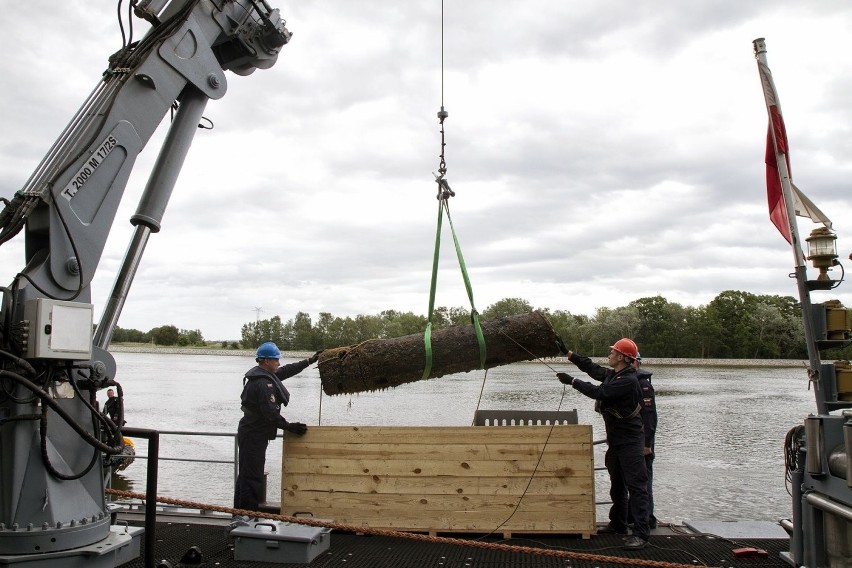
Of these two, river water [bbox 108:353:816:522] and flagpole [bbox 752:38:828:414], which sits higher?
flagpole [bbox 752:38:828:414]

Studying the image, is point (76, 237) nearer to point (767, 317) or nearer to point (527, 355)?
point (527, 355)

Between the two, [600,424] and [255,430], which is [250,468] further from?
[600,424]

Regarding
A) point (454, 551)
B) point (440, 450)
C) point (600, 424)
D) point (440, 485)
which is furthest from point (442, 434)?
point (600, 424)

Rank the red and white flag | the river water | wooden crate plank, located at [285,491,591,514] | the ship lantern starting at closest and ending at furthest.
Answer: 1. the ship lantern
2. the red and white flag
3. wooden crate plank, located at [285,491,591,514]
4. the river water

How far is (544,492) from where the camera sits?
19.6 feet

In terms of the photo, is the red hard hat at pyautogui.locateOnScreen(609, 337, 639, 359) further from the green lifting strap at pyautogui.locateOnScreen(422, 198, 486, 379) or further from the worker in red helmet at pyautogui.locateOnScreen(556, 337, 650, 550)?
the green lifting strap at pyautogui.locateOnScreen(422, 198, 486, 379)

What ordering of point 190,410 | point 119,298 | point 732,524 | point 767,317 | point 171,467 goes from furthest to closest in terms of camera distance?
1. point 767,317
2. point 190,410
3. point 171,467
4. point 732,524
5. point 119,298

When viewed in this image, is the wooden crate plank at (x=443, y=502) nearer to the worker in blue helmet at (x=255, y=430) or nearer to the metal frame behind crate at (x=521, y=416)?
the worker in blue helmet at (x=255, y=430)

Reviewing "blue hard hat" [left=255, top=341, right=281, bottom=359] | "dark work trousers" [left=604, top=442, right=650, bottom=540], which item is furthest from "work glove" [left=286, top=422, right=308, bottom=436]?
"dark work trousers" [left=604, top=442, right=650, bottom=540]

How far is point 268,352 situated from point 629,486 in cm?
353

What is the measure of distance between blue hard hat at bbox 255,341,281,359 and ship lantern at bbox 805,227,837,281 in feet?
15.3

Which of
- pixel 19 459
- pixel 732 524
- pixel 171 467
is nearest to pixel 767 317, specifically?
pixel 171 467

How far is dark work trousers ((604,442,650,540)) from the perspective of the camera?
577cm

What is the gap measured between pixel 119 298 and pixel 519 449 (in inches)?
138
